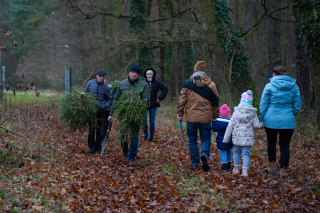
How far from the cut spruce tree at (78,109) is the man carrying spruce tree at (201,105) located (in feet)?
9.34

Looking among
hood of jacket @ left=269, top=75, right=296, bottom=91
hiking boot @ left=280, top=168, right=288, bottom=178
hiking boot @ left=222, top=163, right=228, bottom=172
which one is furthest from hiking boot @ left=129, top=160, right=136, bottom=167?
hood of jacket @ left=269, top=75, right=296, bottom=91

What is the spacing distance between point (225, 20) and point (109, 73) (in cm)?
1317

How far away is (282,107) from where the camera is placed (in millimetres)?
6844

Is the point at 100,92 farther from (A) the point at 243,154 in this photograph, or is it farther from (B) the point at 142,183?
(A) the point at 243,154

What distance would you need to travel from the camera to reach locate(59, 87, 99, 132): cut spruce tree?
9359mm

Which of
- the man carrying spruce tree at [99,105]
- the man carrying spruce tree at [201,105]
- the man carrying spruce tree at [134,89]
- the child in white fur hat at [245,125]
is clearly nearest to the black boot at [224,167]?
the man carrying spruce tree at [201,105]

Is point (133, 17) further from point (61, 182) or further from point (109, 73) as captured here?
point (61, 182)

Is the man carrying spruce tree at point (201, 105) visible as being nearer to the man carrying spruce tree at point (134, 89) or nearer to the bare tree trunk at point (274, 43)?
the man carrying spruce tree at point (134, 89)

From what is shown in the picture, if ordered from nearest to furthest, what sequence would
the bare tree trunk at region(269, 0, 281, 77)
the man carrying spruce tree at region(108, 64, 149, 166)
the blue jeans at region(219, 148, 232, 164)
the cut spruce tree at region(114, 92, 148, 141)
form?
the blue jeans at region(219, 148, 232, 164)
the cut spruce tree at region(114, 92, 148, 141)
the man carrying spruce tree at region(108, 64, 149, 166)
the bare tree trunk at region(269, 0, 281, 77)

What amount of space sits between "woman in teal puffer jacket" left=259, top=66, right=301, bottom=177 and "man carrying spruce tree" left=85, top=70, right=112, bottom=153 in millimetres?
4678

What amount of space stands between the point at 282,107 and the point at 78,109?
17.2 ft

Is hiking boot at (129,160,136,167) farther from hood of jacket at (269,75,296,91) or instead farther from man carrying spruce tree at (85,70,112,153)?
hood of jacket at (269,75,296,91)

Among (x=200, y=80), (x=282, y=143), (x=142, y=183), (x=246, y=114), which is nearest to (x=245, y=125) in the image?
(x=246, y=114)

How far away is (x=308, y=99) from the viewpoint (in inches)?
530
